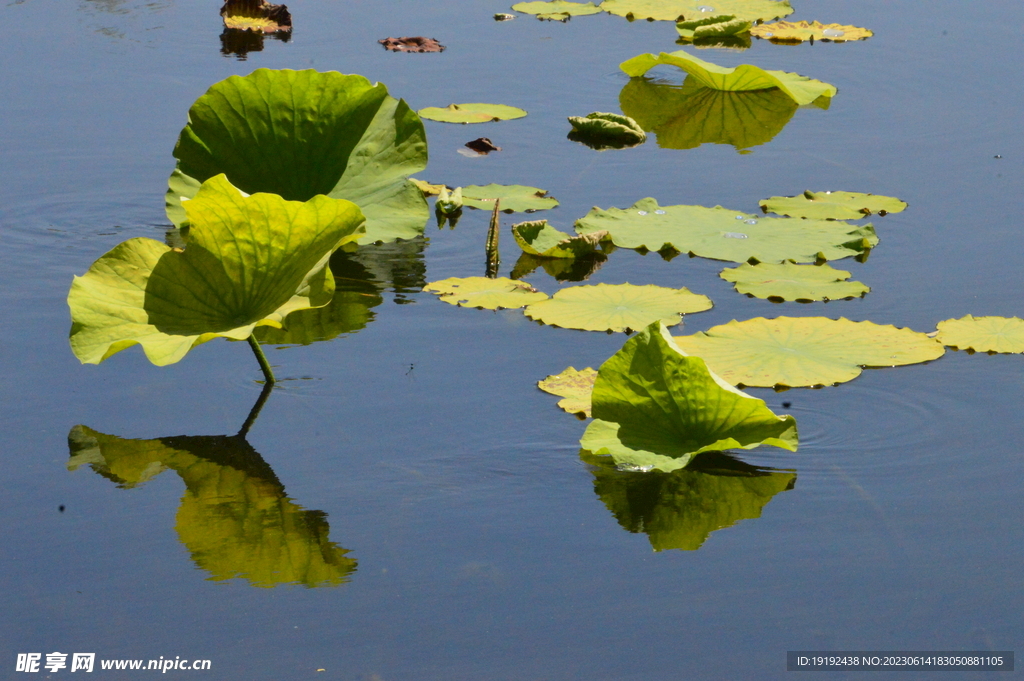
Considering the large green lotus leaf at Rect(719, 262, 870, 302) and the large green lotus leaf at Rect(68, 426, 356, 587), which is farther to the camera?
the large green lotus leaf at Rect(719, 262, 870, 302)

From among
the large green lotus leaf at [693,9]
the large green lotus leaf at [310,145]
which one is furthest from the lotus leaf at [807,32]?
the large green lotus leaf at [310,145]

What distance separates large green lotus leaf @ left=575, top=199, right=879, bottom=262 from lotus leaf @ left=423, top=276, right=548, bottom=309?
42 centimetres

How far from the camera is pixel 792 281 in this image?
317 centimetres

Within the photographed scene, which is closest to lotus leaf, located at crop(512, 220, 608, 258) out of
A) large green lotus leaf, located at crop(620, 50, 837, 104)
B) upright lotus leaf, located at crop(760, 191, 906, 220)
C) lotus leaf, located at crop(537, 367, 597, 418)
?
upright lotus leaf, located at crop(760, 191, 906, 220)

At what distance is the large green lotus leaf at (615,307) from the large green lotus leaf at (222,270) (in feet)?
2.15

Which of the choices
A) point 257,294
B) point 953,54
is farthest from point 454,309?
point 953,54

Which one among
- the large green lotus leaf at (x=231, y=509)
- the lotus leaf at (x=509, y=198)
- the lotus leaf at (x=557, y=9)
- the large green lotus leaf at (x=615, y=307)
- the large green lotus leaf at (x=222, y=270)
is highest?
the large green lotus leaf at (x=222, y=270)

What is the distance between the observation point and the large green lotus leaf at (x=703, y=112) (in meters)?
4.52

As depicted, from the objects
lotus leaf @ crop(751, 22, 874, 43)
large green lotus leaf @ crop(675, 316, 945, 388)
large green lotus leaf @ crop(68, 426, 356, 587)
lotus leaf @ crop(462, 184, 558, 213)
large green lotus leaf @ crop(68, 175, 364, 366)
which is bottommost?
large green lotus leaf @ crop(68, 426, 356, 587)

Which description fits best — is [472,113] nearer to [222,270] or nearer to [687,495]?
[222,270]

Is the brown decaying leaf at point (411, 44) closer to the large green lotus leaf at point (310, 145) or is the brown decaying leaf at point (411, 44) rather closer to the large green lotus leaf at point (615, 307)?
the large green lotus leaf at point (310, 145)

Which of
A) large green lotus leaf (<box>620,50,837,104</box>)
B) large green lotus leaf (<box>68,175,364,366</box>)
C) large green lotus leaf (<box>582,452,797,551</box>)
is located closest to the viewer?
large green lotus leaf (<box>582,452,797,551</box>)

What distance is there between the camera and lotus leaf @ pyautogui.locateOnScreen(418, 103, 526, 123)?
4.55 meters

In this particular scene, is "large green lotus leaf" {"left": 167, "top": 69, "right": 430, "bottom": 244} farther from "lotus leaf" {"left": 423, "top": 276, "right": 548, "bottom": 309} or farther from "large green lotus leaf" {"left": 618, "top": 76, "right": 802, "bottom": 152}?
"large green lotus leaf" {"left": 618, "top": 76, "right": 802, "bottom": 152}
